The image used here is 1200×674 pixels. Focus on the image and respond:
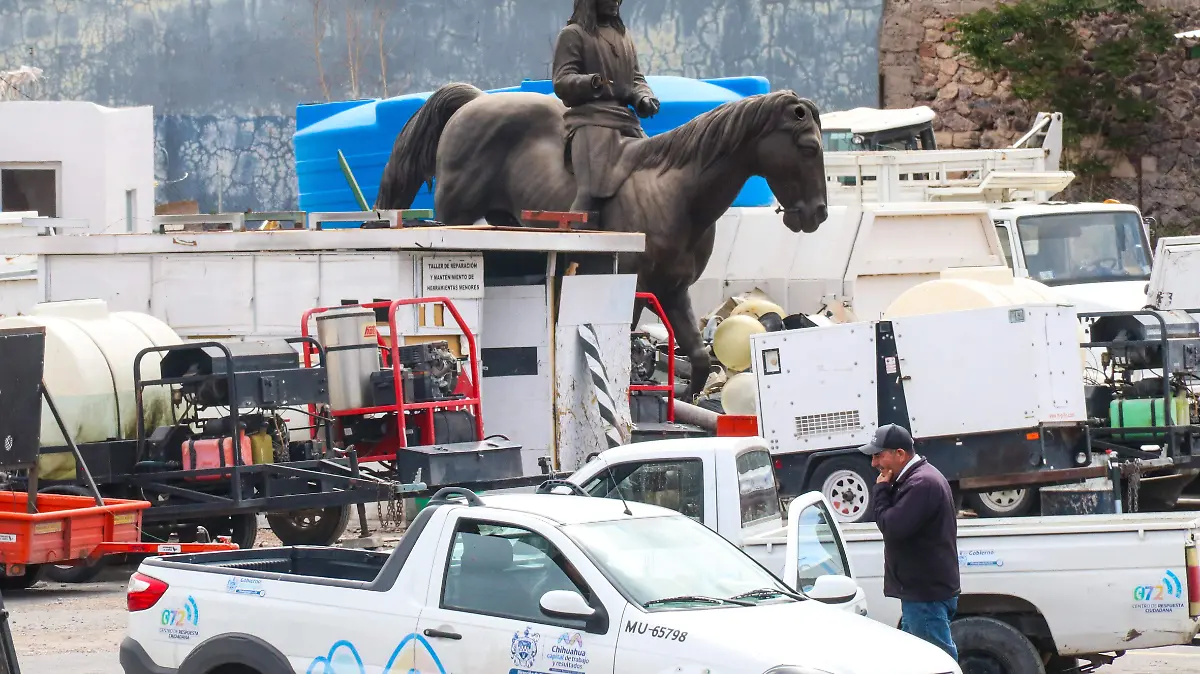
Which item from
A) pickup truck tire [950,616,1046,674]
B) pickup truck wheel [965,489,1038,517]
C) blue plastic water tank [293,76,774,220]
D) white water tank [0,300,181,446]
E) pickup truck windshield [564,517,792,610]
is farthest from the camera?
blue plastic water tank [293,76,774,220]

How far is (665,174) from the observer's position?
60.6ft

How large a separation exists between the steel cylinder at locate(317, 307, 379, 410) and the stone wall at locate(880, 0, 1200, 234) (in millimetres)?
24970

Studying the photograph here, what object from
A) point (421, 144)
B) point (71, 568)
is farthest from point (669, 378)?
point (71, 568)

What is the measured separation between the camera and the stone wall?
1455 inches

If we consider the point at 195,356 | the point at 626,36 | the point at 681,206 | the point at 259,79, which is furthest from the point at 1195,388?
the point at 259,79

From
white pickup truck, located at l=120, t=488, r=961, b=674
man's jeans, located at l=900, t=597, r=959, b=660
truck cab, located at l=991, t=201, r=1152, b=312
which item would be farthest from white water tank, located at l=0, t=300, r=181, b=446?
truck cab, located at l=991, t=201, r=1152, b=312

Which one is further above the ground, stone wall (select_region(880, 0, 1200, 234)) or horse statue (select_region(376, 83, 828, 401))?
stone wall (select_region(880, 0, 1200, 234))

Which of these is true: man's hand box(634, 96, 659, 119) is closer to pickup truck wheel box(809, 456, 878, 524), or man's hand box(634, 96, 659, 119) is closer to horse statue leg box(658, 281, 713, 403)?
horse statue leg box(658, 281, 713, 403)

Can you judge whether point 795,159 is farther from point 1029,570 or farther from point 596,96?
point 1029,570

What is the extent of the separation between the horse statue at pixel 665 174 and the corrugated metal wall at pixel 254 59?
844 inches

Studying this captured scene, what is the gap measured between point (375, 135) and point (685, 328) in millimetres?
9846

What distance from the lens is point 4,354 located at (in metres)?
12.5

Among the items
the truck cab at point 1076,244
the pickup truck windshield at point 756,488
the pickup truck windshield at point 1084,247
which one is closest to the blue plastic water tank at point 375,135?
the truck cab at point 1076,244

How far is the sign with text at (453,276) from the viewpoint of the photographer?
15.4m
